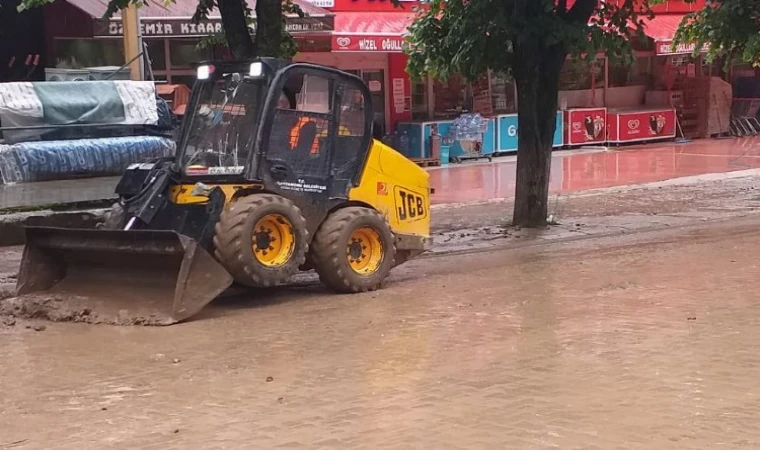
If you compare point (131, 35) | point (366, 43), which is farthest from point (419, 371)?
point (366, 43)

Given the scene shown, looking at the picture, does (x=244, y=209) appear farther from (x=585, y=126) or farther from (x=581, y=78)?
(x=581, y=78)

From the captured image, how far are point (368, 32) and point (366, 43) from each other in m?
0.43

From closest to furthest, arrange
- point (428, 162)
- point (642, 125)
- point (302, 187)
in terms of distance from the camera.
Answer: point (302, 187)
point (428, 162)
point (642, 125)

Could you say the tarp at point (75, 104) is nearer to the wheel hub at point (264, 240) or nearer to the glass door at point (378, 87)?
the wheel hub at point (264, 240)

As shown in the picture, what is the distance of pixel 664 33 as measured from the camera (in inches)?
1017

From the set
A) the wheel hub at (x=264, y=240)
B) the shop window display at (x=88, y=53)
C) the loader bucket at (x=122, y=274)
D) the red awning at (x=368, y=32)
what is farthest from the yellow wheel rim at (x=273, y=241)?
the red awning at (x=368, y=32)

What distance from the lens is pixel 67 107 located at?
44.3 ft

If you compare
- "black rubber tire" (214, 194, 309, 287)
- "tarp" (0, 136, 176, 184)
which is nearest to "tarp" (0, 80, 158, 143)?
"tarp" (0, 136, 176, 184)

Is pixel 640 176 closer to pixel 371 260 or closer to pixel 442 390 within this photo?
pixel 371 260

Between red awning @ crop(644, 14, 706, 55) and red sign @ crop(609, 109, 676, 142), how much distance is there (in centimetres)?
179

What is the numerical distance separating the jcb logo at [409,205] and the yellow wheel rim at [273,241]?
1.61 m

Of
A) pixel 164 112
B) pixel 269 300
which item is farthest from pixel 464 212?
pixel 269 300

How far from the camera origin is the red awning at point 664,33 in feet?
82.7

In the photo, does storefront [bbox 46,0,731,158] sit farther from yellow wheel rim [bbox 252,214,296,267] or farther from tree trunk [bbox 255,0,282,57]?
yellow wheel rim [bbox 252,214,296,267]
